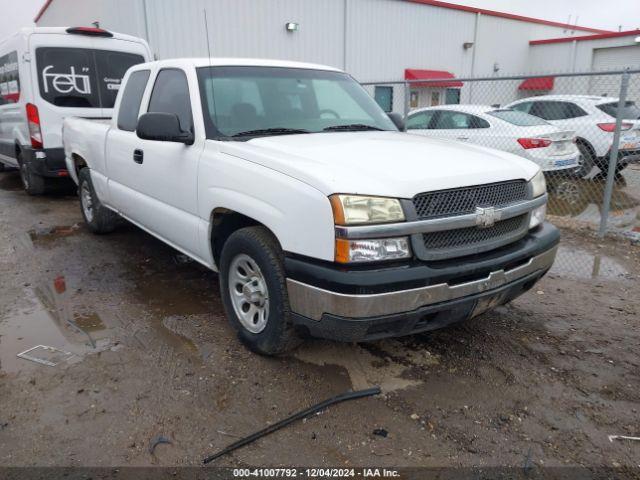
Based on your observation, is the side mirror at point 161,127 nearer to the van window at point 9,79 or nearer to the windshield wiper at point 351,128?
the windshield wiper at point 351,128

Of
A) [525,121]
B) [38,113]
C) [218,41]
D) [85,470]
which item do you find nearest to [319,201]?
[85,470]

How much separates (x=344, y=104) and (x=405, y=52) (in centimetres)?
1771

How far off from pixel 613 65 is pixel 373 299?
2600cm

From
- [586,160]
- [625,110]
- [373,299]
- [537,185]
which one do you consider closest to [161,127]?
[373,299]

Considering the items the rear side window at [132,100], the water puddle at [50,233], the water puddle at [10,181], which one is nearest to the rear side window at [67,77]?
the water puddle at [50,233]

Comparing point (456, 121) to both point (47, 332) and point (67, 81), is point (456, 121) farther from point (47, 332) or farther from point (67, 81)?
point (47, 332)

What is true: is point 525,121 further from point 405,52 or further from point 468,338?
point 405,52

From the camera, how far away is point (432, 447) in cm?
252

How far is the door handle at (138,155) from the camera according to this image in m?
4.32

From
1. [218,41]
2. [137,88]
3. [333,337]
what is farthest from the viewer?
[218,41]

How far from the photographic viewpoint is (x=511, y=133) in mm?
8500

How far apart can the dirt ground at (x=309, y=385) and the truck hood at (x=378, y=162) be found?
122 centimetres

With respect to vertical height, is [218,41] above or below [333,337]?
above

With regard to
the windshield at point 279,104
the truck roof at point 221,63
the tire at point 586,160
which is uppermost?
the truck roof at point 221,63
